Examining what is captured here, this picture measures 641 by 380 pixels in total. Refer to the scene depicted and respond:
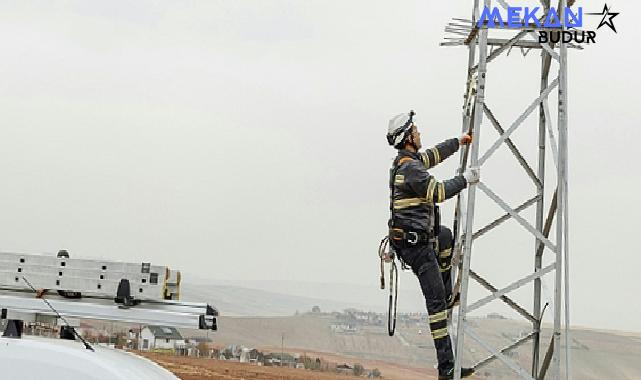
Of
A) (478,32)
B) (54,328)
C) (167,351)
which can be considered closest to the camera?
(54,328)

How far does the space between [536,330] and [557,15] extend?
2.24 metres

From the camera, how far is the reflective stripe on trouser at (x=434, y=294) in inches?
214

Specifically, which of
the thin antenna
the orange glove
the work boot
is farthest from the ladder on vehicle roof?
the orange glove

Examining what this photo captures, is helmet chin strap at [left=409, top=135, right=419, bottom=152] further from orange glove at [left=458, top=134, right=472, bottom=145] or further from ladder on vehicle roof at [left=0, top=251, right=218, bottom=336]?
ladder on vehicle roof at [left=0, top=251, right=218, bottom=336]

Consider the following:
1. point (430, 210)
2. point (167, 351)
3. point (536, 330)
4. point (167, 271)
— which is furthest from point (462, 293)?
point (167, 351)

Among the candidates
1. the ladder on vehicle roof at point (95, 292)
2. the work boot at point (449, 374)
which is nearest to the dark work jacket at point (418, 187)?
the work boot at point (449, 374)

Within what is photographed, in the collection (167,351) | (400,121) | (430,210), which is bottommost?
(167,351)

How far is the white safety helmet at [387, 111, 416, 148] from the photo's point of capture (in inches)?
219

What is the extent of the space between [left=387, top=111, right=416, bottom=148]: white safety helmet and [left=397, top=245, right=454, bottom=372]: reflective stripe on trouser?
72 cm

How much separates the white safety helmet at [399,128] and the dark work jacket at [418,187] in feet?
0.24

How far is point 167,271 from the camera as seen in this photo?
3785mm

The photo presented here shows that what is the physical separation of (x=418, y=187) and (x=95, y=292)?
2311mm

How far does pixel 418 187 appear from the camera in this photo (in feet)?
17.5

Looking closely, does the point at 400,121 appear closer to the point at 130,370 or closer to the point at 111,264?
the point at 111,264
